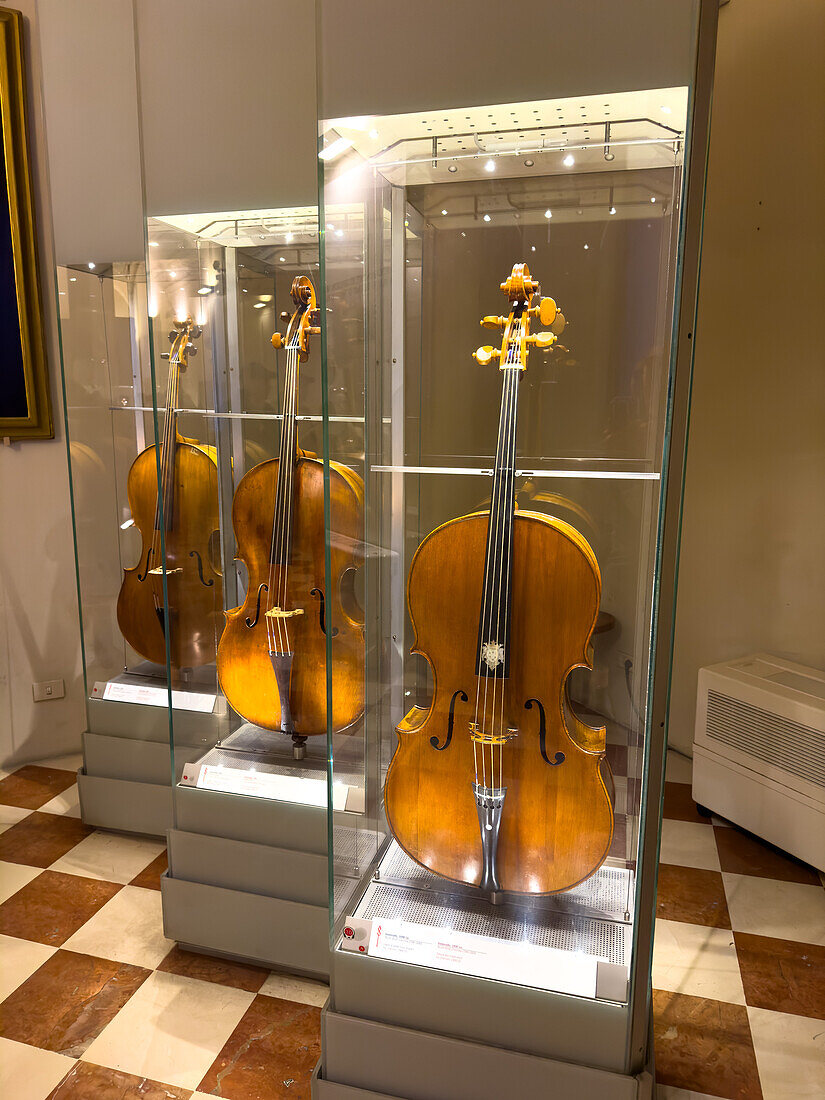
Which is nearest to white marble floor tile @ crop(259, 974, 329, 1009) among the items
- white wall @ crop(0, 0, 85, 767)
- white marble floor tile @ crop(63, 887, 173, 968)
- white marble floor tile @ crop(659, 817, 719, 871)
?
white marble floor tile @ crop(63, 887, 173, 968)

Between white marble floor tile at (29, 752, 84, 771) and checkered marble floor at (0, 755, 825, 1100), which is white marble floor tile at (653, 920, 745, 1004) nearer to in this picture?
checkered marble floor at (0, 755, 825, 1100)

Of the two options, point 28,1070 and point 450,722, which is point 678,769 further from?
point 28,1070

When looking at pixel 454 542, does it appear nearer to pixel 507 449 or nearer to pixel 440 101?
pixel 507 449

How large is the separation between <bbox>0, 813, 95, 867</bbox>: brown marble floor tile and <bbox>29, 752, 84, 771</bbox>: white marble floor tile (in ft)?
1.30

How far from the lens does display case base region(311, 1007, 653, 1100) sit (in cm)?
136

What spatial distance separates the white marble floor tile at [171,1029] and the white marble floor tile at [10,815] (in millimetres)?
1053

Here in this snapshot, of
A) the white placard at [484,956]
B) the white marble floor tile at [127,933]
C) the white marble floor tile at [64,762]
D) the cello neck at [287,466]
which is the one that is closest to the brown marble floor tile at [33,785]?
the white marble floor tile at [64,762]

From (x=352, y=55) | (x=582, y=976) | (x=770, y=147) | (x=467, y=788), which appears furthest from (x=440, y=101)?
(x=770, y=147)

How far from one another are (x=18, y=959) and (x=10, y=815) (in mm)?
843

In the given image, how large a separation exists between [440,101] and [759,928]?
221 cm

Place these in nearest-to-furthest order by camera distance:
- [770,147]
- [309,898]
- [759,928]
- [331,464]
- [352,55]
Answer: [352,55], [331,464], [309,898], [759,928], [770,147]

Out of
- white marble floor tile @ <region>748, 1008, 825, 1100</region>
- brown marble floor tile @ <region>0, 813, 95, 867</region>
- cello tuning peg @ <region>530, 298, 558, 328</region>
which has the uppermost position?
cello tuning peg @ <region>530, 298, 558, 328</region>

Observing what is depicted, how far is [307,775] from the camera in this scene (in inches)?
80.1

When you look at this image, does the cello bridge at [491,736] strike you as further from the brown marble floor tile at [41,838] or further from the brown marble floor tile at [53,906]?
the brown marble floor tile at [41,838]
